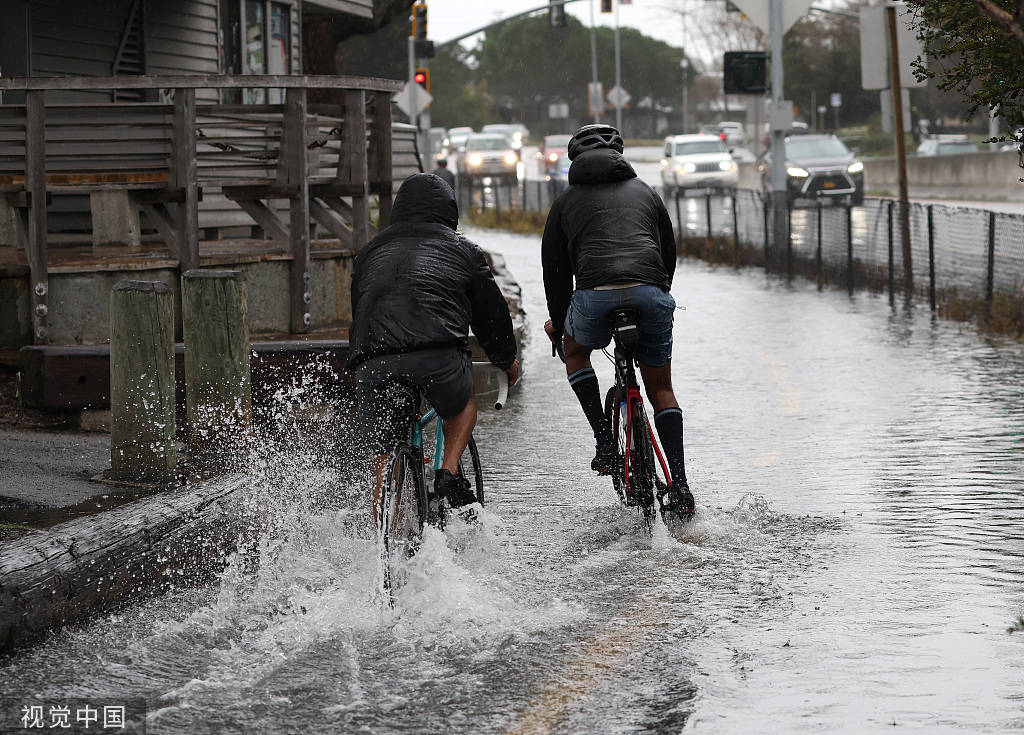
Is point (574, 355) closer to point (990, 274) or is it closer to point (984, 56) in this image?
point (984, 56)

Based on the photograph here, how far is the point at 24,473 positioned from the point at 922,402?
20.8 ft

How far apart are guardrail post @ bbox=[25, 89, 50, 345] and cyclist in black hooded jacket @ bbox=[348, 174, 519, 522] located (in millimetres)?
5252

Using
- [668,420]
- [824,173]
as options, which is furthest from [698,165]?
[668,420]

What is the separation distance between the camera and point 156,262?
12.1m

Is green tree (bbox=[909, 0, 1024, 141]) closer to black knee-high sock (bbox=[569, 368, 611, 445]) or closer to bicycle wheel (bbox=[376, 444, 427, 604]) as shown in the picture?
black knee-high sock (bbox=[569, 368, 611, 445])

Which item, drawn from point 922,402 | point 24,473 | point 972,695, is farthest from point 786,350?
point 972,695

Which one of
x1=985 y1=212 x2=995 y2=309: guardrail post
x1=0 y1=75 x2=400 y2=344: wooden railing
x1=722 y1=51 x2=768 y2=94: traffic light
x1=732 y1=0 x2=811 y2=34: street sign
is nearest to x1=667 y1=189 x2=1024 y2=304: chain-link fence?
x1=985 y1=212 x2=995 y2=309: guardrail post

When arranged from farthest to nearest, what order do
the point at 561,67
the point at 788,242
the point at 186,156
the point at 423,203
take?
1. the point at 561,67
2. the point at 788,242
3. the point at 186,156
4. the point at 423,203

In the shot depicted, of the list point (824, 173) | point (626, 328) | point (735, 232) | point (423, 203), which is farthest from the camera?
point (824, 173)

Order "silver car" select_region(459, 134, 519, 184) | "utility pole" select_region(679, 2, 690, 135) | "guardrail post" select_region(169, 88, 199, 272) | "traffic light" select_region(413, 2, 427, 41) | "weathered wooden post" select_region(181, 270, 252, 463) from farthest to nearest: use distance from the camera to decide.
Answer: "utility pole" select_region(679, 2, 690, 135) < "silver car" select_region(459, 134, 519, 184) < "traffic light" select_region(413, 2, 427, 41) < "guardrail post" select_region(169, 88, 199, 272) < "weathered wooden post" select_region(181, 270, 252, 463)

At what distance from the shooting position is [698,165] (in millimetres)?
49875

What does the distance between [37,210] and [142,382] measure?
3.91 metres

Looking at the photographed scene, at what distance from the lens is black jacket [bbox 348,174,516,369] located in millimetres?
6289

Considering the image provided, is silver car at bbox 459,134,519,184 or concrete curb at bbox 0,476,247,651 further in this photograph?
silver car at bbox 459,134,519,184
